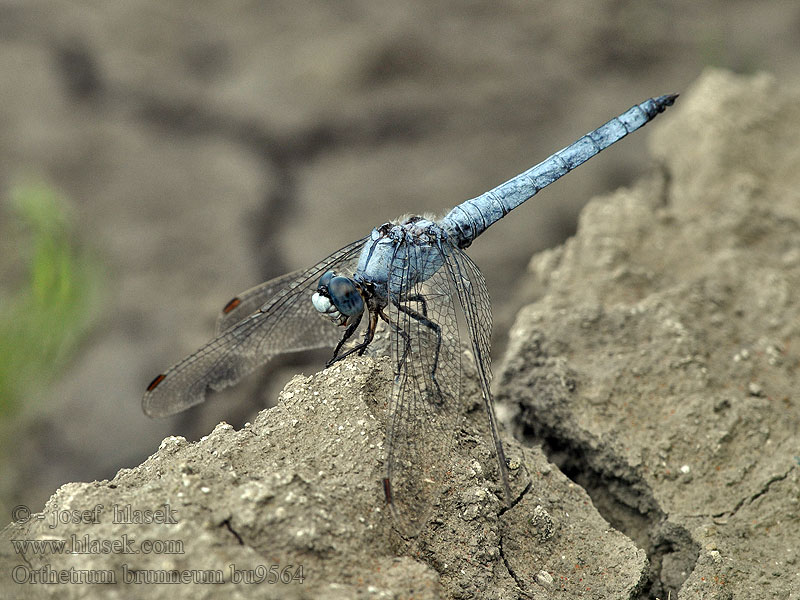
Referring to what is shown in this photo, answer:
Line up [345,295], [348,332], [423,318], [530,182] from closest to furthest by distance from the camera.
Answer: [423,318] → [345,295] → [348,332] → [530,182]

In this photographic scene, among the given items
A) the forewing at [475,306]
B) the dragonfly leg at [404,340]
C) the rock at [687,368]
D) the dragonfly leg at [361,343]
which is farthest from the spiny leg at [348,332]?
the rock at [687,368]

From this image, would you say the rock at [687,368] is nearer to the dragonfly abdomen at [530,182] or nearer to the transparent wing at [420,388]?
the dragonfly abdomen at [530,182]

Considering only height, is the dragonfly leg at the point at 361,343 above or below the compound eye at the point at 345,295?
below

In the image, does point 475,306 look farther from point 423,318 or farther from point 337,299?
point 337,299

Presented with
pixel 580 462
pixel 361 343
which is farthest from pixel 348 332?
pixel 580 462

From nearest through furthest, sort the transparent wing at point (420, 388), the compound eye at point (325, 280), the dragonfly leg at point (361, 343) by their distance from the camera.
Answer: the transparent wing at point (420, 388) → the dragonfly leg at point (361, 343) → the compound eye at point (325, 280)

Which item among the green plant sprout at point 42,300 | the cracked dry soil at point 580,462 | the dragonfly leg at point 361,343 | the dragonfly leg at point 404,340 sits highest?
the green plant sprout at point 42,300

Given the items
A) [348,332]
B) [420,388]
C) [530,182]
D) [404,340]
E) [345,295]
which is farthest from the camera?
[530,182]
